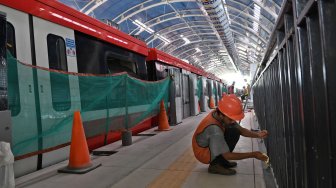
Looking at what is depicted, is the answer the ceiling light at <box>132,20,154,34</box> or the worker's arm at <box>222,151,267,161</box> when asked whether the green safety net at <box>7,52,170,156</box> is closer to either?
the worker's arm at <box>222,151,267,161</box>

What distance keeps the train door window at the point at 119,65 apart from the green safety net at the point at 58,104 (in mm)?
529

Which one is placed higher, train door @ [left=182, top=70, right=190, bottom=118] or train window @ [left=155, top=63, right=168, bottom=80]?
train window @ [left=155, top=63, right=168, bottom=80]

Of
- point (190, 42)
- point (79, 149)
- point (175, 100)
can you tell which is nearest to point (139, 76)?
point (175, 100)

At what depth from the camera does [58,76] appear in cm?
435

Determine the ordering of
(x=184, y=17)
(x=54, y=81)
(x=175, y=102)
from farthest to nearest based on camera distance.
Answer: (x=184, y=17)
(x=175, y=102)
(x=54, y=81)

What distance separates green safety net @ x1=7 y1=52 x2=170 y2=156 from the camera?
3627 millimetres

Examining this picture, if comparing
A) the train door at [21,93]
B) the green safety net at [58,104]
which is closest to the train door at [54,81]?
the green safety net at [58,104]

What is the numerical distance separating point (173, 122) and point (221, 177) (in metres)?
6.00

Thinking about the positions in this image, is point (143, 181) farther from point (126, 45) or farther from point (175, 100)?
point (175, 100)

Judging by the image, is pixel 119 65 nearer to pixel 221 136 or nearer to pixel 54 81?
pixel 54 81

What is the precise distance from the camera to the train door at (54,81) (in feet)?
13.4

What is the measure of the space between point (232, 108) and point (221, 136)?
396 millimetres

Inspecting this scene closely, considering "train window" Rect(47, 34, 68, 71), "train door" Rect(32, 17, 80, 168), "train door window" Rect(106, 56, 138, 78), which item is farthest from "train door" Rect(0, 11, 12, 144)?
"train door window" Rect(106, 56, 138, 78)

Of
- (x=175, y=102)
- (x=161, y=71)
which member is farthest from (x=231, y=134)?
(x=161, y=71)
